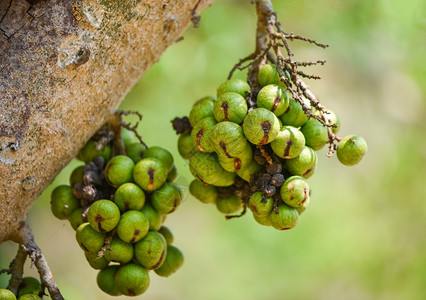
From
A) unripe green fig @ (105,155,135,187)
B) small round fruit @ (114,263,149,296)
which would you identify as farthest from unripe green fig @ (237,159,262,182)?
small round fruit @ (114,263,149,296)

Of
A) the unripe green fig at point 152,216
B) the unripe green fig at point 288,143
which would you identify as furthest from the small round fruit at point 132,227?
the unripe green fig at point 288,143

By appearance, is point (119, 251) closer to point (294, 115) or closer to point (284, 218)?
point (284, 218)

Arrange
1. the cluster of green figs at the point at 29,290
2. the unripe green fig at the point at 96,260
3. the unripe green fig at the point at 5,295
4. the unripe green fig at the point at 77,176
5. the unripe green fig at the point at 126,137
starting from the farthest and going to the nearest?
the unripe green fig at the point at 126,137 → the unripe green fig at the point at 77,176 → the unripe green fig at the point at 96,260 → the cluster of green figs at the point at 29,290 → the unripe green fig at the point at 5,295

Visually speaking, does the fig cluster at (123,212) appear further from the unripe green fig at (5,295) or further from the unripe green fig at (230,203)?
the unripe green fig at (5,295)

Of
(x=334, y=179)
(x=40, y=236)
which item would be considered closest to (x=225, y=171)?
(x=334, y=179)

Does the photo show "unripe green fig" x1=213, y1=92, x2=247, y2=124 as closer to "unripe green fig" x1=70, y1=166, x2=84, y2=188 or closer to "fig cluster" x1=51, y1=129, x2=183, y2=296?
"fig cluster" x1=51, y1=129, x2=183, y2=296
